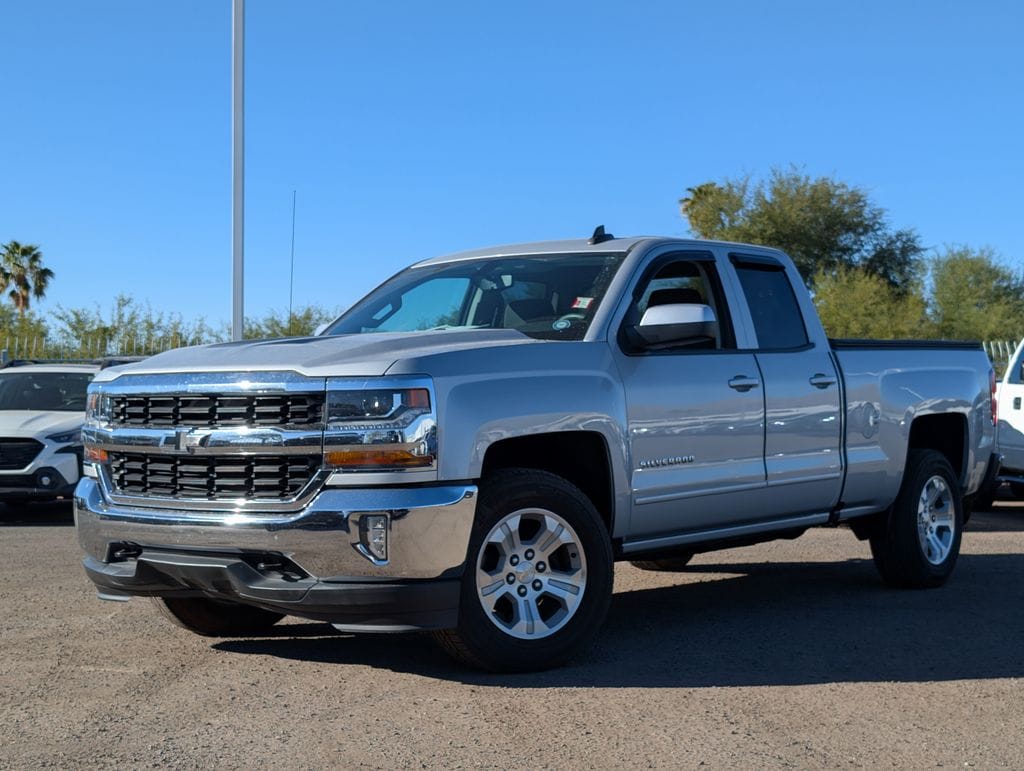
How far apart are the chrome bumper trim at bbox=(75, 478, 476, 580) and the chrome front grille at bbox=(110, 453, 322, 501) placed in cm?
10

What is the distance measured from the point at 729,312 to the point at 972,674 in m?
2.32

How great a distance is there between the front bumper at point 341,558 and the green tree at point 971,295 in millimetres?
41562

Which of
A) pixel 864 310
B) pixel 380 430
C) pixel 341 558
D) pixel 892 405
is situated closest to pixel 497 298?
pixel 380 430

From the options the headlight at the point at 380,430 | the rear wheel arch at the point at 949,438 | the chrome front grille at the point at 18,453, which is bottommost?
the chrome front grille at the point at 18,453

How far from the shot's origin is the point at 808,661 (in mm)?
6262

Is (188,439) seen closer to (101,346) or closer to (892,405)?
(892,405)

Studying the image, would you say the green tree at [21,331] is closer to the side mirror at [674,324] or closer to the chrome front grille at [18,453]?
the chrome front grille at [18,453]

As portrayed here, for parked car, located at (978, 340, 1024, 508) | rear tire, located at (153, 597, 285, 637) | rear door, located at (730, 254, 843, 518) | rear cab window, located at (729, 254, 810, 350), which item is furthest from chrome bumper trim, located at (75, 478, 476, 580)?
parked car, located at (978, 340, 1024, 508)

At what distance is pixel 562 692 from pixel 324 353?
1.73 m

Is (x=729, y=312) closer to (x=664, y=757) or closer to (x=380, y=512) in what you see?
(x=380, y=512)

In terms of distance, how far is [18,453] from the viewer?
13305 millimetres

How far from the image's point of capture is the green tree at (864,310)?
1548 inches

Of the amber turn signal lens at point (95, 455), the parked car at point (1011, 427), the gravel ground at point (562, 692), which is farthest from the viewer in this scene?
the parked car at point (1011, 427)

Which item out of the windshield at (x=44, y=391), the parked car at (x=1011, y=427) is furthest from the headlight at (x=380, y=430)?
the windshield at (x=44, y=391)
